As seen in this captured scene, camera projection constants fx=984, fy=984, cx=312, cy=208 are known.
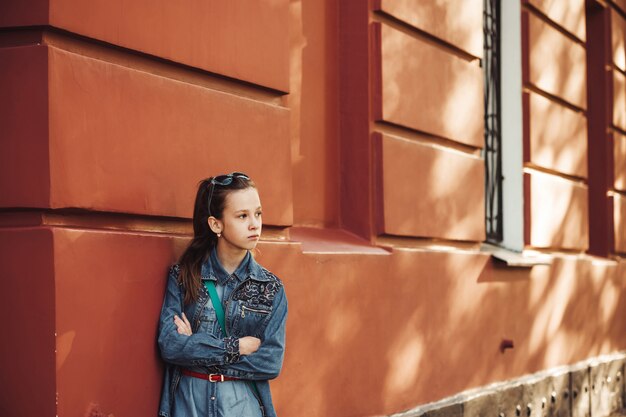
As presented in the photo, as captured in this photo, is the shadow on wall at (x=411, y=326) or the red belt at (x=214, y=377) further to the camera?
the shadow on wall at (x=411, y=326)

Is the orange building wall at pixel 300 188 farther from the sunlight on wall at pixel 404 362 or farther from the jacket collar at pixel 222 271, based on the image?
the jacket collar at pixel 222 271

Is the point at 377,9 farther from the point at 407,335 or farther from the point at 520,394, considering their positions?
the point at 520,394

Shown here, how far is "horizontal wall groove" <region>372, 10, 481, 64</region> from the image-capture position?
18.8 feet

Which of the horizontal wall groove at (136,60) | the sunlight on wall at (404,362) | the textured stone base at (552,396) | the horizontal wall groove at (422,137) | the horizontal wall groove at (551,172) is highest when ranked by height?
the horizontal wall groove at (136,60)

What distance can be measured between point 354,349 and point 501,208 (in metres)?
3.01

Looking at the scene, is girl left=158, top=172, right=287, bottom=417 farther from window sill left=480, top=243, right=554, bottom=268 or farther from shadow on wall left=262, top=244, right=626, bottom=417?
window sill left=480, top=243, right=554, bottom=268

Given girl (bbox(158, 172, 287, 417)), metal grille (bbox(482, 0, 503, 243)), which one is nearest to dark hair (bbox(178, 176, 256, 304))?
girl (bbox(158, 172, 287, 417))

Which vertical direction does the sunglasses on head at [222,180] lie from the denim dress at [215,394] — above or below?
above

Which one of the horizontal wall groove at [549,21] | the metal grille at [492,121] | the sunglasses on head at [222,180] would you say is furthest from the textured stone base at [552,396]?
the horizontal wall groove at [549,21]

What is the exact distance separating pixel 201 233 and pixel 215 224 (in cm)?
10

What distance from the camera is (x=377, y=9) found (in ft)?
18.5

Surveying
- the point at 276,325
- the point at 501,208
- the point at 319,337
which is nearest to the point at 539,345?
the point at 501,208

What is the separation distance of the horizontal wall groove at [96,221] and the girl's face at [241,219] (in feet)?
0.99

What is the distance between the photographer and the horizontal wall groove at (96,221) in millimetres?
3424
